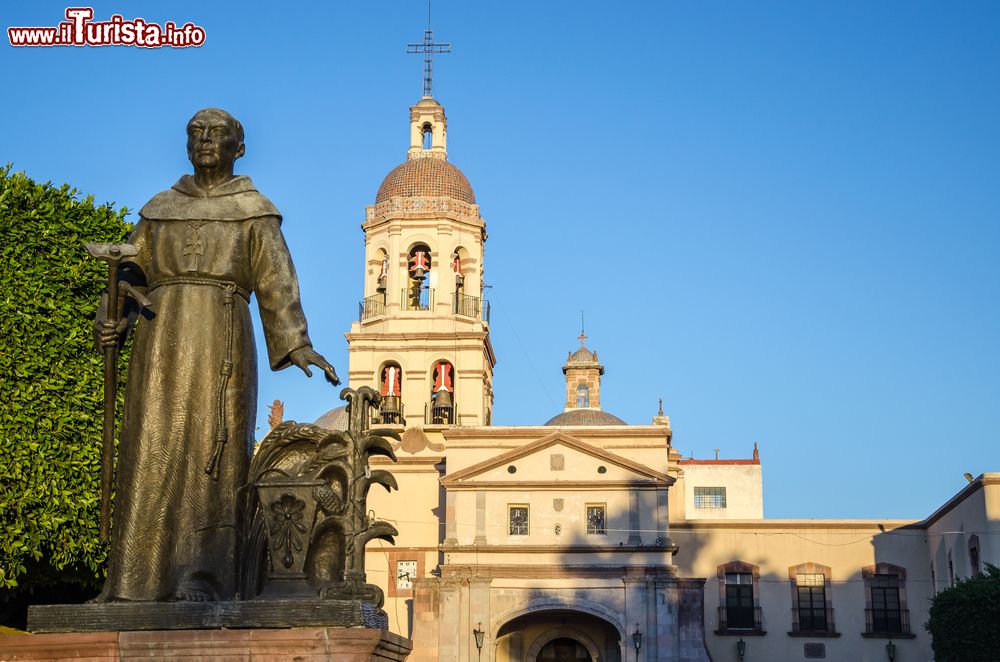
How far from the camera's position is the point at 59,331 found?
17.4 m

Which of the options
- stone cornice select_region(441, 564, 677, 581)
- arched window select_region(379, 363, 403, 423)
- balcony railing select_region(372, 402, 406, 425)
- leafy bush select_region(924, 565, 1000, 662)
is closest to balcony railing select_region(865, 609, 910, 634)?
stone cornice select_region(441, 564, 677, 581)

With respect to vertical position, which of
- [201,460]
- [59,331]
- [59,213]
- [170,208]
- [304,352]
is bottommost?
[201,460]

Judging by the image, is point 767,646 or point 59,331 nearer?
point 59,331

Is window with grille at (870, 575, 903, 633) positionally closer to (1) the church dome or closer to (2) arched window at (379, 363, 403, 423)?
(1) the church dome

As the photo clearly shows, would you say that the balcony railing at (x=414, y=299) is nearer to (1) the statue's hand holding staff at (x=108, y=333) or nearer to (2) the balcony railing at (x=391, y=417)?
(2) the balcony railing at (x=391, y=417)

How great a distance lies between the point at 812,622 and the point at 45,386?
117 ft

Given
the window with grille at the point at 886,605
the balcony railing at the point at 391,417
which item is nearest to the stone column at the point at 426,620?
the balcony railing at the point at 391,417

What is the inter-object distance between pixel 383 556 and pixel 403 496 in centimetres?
272

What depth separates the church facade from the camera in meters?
41.2

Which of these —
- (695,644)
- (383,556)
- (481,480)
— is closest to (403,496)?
(383,556)

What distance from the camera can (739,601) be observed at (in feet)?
156

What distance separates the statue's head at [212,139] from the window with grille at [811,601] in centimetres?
4159

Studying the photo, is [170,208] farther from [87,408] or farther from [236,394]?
[87,408]

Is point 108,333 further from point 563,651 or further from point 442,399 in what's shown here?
point 442,399
